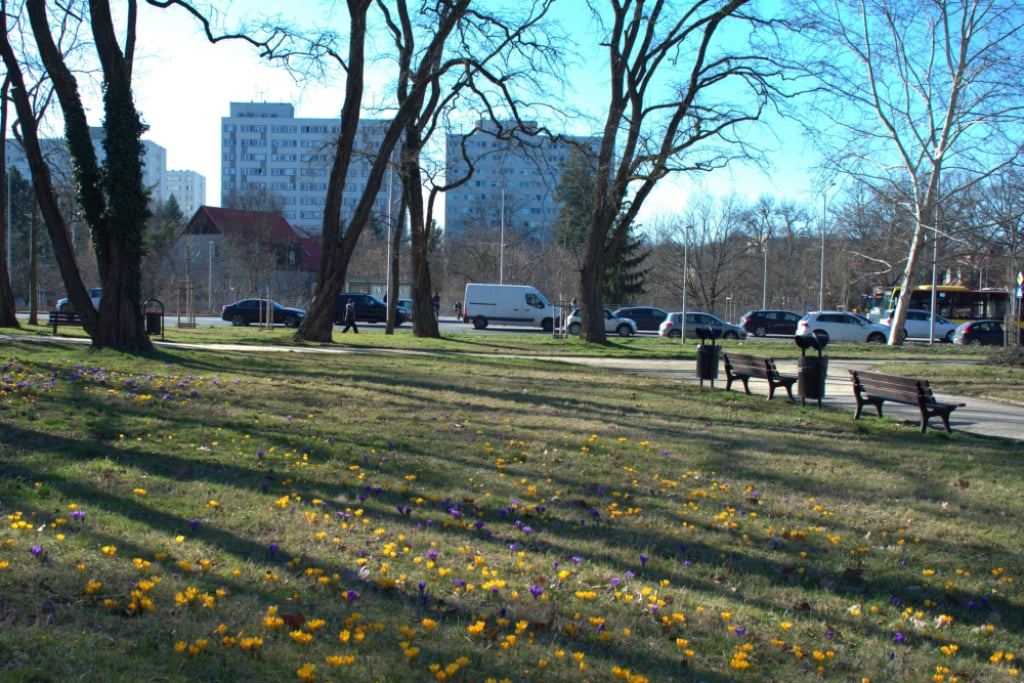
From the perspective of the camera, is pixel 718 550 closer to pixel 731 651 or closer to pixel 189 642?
pixel 731 651

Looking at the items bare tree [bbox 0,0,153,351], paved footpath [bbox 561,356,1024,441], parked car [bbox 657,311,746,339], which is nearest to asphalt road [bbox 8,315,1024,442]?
paved footpath [bbox 561,356,1024,441]

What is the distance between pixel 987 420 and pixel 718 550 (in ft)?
30.6

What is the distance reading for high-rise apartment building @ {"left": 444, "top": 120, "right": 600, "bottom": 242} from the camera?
24562mm

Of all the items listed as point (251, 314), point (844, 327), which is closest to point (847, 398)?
point (844, 327)

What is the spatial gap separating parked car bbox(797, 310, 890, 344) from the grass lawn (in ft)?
95.9

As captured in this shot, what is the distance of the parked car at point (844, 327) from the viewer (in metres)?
39.2

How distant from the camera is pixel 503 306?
44.8 metres

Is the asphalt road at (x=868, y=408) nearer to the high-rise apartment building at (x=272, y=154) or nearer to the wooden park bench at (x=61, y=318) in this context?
the wooden park bench at (x=61, y=318)

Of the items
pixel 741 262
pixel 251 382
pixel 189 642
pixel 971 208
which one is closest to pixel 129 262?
pixel 251 382

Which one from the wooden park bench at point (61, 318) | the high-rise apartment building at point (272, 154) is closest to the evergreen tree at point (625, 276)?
the wooden park bench at point (61, 318)

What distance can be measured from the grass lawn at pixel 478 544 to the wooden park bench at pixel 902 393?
0.48m

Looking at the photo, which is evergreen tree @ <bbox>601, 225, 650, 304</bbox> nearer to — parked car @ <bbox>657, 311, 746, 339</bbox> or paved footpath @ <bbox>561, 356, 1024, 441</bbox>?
parked car @ <bbox>657, 311, 746, 339</bbox>

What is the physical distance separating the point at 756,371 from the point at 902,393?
11.3ft

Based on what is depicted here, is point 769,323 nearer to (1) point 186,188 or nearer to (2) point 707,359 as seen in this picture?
(2) point 707,359
